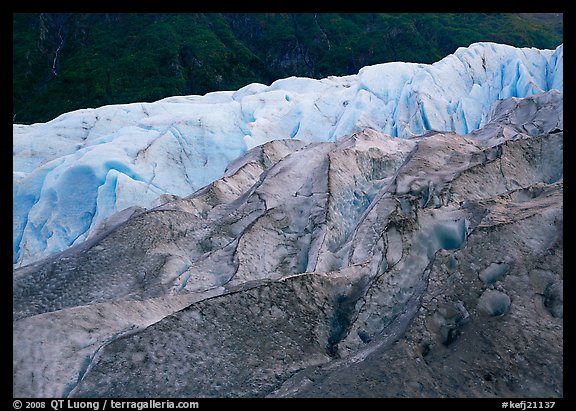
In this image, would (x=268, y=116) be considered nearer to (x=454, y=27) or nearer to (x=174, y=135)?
(x=174, y=135)

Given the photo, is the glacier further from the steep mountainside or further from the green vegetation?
the green vegetation

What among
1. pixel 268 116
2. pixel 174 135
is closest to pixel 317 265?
pixel 174 135

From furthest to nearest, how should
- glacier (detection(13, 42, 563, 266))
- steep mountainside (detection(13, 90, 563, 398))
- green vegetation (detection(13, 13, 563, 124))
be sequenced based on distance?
green vegetation (detection(13, 13, 563, 124)), glacier (detection(13, 42, 563, 266)), steep mountainside (detection(13, 90, 563, 398))

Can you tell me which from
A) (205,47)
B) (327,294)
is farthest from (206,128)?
(205,47)

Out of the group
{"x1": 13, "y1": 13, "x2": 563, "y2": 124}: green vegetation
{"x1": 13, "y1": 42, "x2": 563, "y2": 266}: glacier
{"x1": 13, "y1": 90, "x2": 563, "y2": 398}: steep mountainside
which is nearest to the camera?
{"x1": 13, "y1": 90, "x2": 563, "y2": 398}: steep mountainside

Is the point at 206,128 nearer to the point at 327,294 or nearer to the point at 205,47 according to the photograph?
the point at 327,294

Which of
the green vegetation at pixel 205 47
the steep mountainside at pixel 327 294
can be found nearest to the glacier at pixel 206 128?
the steep mountainside at pixel 327 294

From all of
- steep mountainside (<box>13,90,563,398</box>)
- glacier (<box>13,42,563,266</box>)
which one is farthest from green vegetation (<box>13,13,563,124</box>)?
steep mountainside (<box>13,90,563,398</box>)

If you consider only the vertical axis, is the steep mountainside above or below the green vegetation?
above
